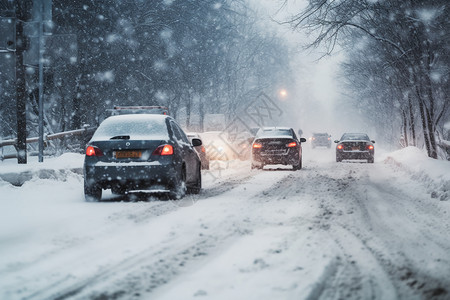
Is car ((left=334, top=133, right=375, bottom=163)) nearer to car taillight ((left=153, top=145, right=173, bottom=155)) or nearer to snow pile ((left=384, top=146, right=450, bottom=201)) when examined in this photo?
snow pile ((left=384, top=146, right=450, bottom=201))

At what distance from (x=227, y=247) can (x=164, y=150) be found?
462 centimetres

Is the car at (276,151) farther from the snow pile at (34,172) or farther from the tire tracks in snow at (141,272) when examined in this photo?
the tire tracks in snow at (141,272)

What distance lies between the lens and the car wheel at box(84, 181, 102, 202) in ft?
32.9

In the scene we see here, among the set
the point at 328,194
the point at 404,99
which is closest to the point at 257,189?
the point at 328,194

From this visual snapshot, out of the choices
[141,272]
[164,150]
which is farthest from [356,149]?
[141,272]

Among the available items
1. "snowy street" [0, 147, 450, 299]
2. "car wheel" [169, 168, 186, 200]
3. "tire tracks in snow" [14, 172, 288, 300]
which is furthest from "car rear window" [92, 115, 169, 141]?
"tire tracks in snow" [14, 172, 288, 300]

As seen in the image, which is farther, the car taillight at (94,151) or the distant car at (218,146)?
the distant car at (218,146)

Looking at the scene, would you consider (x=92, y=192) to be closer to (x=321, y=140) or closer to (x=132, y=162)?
(x=132, y=162)

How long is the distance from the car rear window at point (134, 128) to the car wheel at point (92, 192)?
908 mm

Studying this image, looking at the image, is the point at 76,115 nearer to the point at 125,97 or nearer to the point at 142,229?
the point at 125,97

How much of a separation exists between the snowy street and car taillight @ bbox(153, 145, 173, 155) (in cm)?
91

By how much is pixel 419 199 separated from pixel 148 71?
19.4 meters

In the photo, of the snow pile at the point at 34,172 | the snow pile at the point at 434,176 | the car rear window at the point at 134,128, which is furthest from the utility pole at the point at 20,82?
the snow pile at the point at 434,176

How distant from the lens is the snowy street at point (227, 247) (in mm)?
4211
